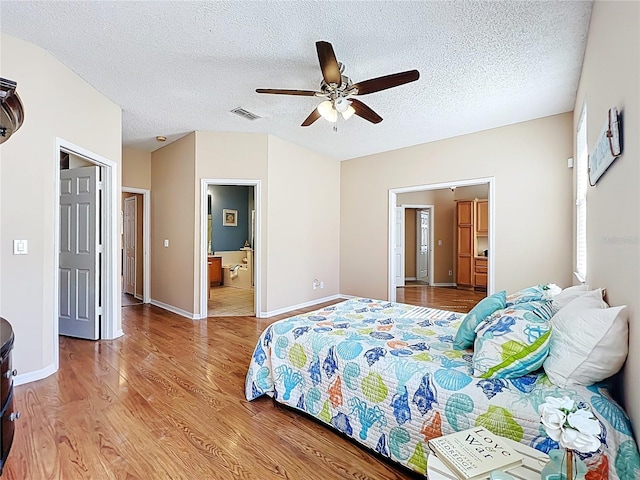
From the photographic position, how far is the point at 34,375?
2.72m

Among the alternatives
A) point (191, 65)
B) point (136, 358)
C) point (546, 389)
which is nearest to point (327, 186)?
point (191, 65)

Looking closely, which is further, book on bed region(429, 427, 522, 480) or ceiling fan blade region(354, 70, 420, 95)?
ceiling fan blade region(354, 70, 420, 95)

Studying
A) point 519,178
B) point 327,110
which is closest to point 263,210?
point 327,110

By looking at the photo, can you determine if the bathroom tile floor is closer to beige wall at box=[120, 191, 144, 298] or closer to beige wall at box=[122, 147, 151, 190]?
beige wall at box=[120, 191, 144, 298]

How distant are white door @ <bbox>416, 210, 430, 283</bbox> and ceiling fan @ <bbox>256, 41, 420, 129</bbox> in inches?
234

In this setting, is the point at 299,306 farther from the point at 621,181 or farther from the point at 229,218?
the point at 621,181

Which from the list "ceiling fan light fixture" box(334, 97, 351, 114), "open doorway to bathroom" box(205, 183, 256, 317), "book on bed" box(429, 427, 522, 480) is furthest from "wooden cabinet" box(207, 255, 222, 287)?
"book on bed" box(429, 427, 522, 480)

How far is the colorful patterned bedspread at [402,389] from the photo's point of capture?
1.32m

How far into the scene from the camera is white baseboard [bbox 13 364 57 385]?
8.63 feet

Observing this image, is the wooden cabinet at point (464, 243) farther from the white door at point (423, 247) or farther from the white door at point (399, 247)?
the white door at point (399, 247)

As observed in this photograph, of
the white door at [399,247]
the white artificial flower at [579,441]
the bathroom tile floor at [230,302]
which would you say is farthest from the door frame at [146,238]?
the white artificial flower at [579,441]

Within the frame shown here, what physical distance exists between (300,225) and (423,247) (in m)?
4.63

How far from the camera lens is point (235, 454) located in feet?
6.01

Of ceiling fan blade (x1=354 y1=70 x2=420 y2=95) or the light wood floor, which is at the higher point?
ceiling fan blade (x1=354 y1=70 x2=420 y2=95)
